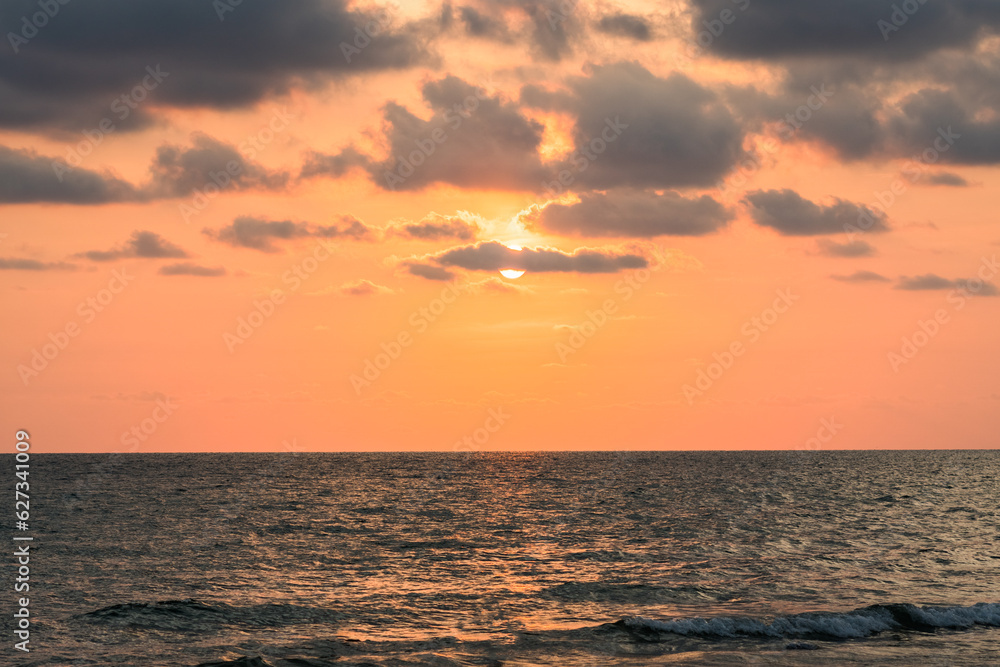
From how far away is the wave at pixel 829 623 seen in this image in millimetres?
35062

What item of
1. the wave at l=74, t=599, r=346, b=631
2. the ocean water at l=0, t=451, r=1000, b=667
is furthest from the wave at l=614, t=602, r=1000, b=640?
the wave at l=74, t=599, r=346, b=631

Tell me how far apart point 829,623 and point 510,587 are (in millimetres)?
16416

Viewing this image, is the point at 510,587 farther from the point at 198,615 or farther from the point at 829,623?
the point at 829,623

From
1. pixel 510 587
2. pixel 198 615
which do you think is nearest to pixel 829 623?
pixel 510 587

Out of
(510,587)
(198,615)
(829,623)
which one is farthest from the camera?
(510,587)

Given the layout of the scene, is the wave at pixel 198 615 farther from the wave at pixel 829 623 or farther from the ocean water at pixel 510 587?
the wave at pixel 829 623

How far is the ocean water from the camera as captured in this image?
32844mm

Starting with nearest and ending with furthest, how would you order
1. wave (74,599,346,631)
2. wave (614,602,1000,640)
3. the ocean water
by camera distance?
the ocean water → wave (614,602,1000,640) → wave (74,599,346,631)

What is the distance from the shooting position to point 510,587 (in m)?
45.4

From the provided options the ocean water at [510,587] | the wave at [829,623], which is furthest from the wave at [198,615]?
the wave at [829,623]

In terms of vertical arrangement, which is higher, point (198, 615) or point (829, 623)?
point (829, 623)

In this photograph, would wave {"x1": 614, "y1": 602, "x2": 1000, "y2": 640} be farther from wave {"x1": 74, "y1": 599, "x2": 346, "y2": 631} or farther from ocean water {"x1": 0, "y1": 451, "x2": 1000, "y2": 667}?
wave {"x1": 74, "y1": 599, "x2": 346, "y2": 631}

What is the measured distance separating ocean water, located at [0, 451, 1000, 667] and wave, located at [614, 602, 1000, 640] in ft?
0.37

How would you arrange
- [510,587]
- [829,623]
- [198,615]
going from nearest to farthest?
[829,623], [198,615], [510,587]
